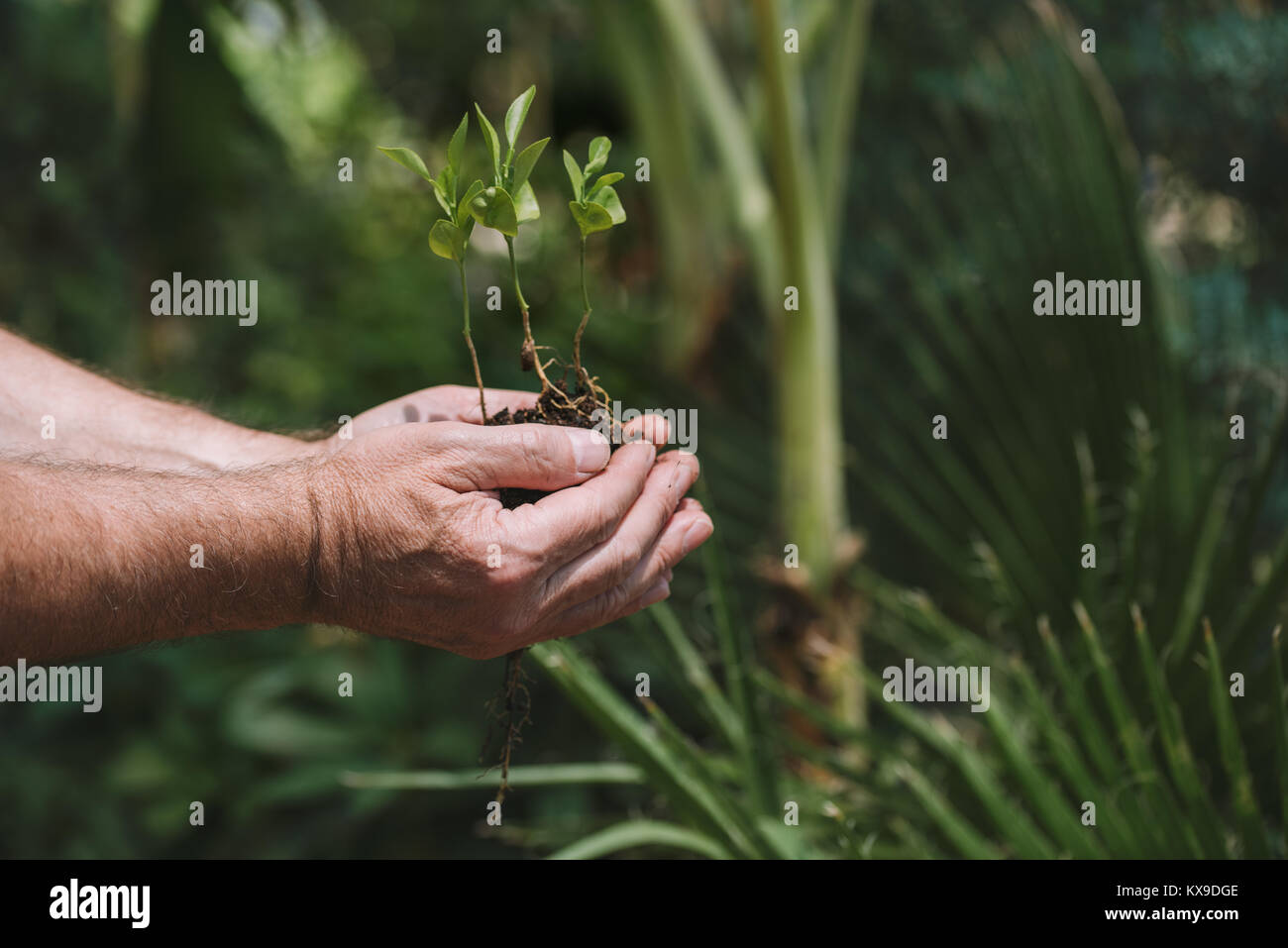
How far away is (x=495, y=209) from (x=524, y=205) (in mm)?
26

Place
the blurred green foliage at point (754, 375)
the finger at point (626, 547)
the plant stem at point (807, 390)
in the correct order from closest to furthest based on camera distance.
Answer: the finger at point (626, 547) → the blurred green foliage at point (754, 375) → the plant stem at point (807, 390)

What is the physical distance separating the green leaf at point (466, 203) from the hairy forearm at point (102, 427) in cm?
31

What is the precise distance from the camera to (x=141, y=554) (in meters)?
0.69

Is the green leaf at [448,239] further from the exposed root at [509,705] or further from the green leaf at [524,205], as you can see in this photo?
the exposed root at [509,705]

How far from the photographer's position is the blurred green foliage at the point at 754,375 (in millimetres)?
1024

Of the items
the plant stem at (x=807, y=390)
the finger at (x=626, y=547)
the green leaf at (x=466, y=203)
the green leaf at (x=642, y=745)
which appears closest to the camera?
the green leaf at (x=466, y=203)

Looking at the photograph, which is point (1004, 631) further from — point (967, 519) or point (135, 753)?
point (135, 753)

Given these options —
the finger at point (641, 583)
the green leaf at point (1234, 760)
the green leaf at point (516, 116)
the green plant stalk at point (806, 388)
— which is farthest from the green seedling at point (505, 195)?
the green plant stalk at point (806, 388)

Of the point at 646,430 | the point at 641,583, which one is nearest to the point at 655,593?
the point at 641,583

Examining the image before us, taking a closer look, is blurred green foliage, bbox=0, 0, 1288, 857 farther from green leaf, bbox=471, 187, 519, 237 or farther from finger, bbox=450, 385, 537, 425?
green leaf, bbox=471, 187, 519, 237

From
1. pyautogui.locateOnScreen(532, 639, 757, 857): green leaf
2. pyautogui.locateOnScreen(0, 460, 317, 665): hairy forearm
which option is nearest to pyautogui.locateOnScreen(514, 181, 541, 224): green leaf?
pyautogui.locateOnScreen(0, 460, 317, 665): hairy forearm

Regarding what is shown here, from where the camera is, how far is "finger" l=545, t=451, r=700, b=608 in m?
0.74
